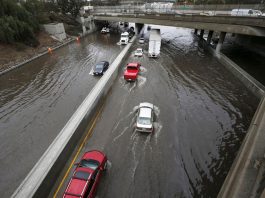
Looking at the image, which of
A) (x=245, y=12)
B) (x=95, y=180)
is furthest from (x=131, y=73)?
(x=245, y=12)

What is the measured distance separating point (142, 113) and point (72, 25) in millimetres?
58476

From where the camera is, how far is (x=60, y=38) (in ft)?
164

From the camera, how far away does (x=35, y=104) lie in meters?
22.1

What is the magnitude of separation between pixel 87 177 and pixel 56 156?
10.3 feet

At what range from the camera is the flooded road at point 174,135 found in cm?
1291

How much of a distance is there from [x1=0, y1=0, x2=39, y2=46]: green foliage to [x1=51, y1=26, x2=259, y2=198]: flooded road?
2542 cm

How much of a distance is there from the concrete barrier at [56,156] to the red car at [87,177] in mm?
1782

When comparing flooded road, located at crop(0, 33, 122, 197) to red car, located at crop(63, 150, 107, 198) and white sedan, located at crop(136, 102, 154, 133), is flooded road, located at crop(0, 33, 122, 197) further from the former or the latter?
white sedan, located at crop(136, 102, 154, 133)

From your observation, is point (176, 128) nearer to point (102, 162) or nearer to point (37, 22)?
point (102, 162)

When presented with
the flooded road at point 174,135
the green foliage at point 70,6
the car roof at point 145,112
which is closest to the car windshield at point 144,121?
the car roof at point 145,112

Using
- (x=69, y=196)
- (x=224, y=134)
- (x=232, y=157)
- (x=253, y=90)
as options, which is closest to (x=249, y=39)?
(x=253, y=90)

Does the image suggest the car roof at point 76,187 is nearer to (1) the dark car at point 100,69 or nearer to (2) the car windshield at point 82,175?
(2) the car windshield at point 82,175

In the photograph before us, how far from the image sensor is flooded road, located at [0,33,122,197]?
14672mm

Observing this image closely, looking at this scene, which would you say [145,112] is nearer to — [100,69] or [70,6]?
[100,69]
